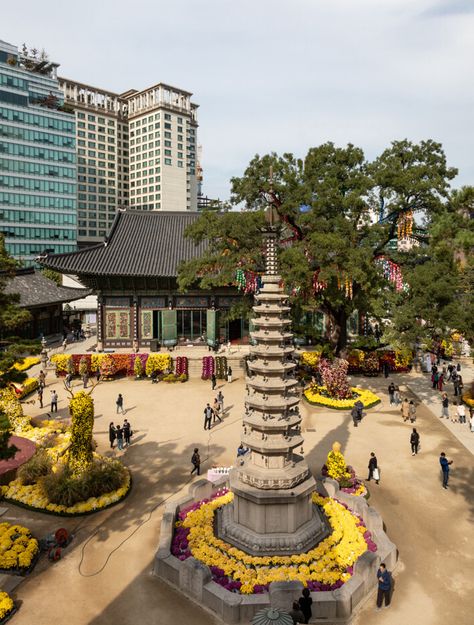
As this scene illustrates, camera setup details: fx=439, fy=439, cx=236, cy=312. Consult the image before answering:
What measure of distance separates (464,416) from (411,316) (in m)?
6.46

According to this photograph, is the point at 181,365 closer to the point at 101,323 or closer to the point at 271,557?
the point at 101,323

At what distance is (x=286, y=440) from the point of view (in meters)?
14.1

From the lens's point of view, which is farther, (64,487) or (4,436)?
(64,487)

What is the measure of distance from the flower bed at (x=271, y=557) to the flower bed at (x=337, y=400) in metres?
12.8

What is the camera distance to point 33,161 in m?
86.8

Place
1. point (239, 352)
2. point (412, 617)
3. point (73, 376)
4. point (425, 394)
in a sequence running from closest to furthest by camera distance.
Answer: point (412, 617) → point (425, 394) → point (73, 376) → point (239, 352)

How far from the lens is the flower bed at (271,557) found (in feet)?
40.0

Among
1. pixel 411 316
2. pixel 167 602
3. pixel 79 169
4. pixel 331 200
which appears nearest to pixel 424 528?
pixel 167 602

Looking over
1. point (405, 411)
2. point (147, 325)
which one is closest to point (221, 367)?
point (147, 325)

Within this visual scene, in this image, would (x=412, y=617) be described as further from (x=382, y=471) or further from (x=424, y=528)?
(x=382, y=471)

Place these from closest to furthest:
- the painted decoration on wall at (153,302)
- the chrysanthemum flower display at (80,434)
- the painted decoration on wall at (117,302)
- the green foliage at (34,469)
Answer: the chrysanthemum flower display at (80,434)
the green foliage at (34,469)
the painted decoration on wall at (117,302)
the painted decoration on wall at (153,302)

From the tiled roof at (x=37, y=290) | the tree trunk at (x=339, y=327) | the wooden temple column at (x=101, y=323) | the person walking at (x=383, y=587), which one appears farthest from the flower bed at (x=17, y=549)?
the tiled roof at (x=37, y=290)

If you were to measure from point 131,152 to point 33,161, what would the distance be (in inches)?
1835

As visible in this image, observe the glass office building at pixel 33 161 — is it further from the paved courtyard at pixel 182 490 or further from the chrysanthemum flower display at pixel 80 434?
the chrysanthemum flower display at pixel 80 434
